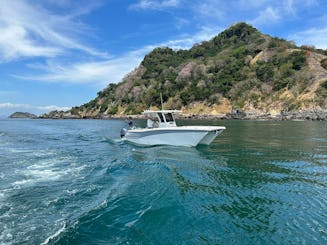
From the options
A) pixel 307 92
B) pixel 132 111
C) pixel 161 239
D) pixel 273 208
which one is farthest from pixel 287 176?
pixel 132 111

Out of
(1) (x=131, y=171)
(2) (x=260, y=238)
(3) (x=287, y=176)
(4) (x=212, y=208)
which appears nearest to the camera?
(2) (x=260, y=238)

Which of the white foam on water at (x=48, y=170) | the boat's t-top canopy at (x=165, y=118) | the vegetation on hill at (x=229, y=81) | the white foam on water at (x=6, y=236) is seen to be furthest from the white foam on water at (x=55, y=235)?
→ the vegetation on hill at (x=229, y=81)

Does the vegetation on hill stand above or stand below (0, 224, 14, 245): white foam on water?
above

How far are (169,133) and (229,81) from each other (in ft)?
248

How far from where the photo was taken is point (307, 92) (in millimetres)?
75250

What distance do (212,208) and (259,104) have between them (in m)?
77.9

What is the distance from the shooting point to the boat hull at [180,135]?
22.9 m

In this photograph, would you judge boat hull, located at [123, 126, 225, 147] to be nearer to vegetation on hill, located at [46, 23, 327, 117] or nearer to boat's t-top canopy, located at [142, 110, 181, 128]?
boat's t-top canopy, located at [142, 110, 181, 128]

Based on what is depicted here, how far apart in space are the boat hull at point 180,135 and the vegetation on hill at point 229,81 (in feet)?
186

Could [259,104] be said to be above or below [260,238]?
above

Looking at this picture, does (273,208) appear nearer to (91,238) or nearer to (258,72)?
(91,238)

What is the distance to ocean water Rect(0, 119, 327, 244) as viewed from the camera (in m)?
7.82

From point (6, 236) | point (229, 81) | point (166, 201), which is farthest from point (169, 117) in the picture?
point (229, 81)

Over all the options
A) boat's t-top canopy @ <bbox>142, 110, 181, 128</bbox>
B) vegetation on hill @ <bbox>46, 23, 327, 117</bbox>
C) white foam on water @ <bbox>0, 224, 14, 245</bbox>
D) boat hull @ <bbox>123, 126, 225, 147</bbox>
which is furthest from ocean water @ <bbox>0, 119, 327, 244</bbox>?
vegetation on hill @ <bbox>46, 23, 327, 117</bbox>
